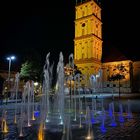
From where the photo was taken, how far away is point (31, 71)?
154 ft

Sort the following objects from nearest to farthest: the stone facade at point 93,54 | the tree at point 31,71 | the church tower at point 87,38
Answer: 1. the tree at point 31,71
2. the stone facade at point 93,54
3. the church tower at point 87,38

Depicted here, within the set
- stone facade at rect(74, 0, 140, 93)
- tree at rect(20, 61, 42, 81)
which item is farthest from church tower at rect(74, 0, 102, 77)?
tree at rect(20, 61, 42, 81)

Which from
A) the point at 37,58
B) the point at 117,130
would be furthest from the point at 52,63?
the point at 117,130

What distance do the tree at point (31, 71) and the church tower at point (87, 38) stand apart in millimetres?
25412

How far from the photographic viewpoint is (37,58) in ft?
158

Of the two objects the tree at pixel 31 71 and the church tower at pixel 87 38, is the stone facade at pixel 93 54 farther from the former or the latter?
the tree at pixel 31 71

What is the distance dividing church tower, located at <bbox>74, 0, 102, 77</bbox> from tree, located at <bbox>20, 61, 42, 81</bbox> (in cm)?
2541

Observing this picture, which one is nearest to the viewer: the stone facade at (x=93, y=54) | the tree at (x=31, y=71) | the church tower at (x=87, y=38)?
the tree at (x=31, y=71)

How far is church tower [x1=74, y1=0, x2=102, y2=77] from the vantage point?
7031 cm

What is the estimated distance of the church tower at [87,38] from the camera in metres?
70.3

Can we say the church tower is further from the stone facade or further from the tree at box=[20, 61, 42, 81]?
the tree at box=[20, 61, 42, 81]

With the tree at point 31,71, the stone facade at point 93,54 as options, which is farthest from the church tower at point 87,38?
the tree at point 31,71

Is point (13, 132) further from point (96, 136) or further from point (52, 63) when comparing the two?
point (52, 63)

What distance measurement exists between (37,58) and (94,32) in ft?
96.0
